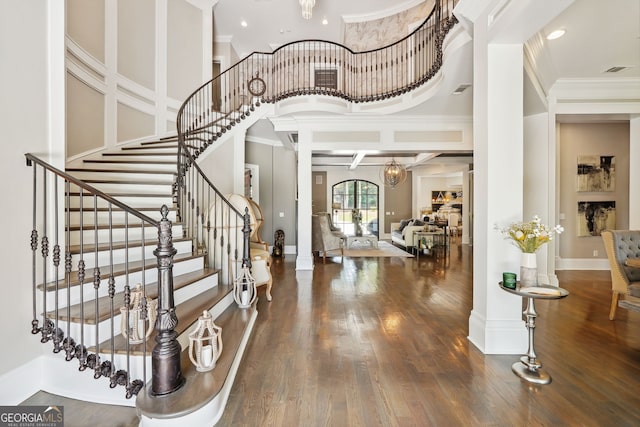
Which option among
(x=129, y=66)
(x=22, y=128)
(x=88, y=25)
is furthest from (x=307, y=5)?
(x=22, y=128)

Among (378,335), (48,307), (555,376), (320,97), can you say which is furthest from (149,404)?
A: (320,97)

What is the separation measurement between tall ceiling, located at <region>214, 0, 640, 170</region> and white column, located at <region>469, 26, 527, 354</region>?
94 centimetres

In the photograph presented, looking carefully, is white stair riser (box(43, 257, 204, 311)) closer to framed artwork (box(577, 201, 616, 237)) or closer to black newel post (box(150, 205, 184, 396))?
black newel post (box(150, 205, 184, 396))

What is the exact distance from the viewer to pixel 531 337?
234 cm

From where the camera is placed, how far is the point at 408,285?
16.1ft

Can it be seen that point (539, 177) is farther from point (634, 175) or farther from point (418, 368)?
point (418, 368)

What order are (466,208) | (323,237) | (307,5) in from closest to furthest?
(307,5), (323,237), (466,208)

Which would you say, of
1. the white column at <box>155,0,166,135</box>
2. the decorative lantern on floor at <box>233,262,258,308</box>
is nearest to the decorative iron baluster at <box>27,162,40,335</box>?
the decorative lantern on floor at <box>233,262,258,308</box>

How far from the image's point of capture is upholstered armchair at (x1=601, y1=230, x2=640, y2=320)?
3.33 meters

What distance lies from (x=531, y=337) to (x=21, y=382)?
3642 millimetres

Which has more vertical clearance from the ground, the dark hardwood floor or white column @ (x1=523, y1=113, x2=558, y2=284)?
white column @ (x1=523, y1=113, x2=558, y2=284)

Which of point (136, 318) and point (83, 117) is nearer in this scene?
point (136, 318)

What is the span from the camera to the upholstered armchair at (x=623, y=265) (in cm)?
333

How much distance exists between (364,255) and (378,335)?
195 inches
